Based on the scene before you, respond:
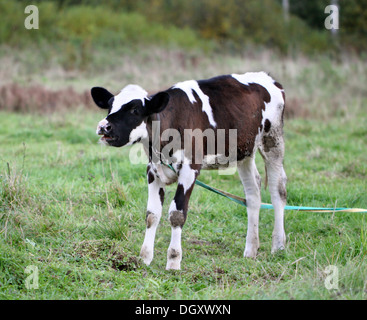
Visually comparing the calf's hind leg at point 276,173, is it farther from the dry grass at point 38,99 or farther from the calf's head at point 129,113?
the dry grass at point 38,99

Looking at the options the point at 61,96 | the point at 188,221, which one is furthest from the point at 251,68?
the point at 188,221

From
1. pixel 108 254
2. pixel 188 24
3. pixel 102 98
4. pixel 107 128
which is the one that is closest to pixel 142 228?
pixel 108 254

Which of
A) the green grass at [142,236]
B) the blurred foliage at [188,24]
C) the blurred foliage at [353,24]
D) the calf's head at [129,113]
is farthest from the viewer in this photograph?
the blurred foliage at [353,24]

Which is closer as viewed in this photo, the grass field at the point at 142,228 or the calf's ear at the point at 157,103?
the grass field at the point at 142,228

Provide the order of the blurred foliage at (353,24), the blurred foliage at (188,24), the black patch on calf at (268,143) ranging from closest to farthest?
1. the black patch on calf at (268,143)
2. the blurred foliage at (188,24)
3. the blurred foliage at (353,24)

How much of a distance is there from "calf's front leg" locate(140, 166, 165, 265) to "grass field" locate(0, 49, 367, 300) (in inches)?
5.8

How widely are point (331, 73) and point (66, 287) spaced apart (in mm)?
15878

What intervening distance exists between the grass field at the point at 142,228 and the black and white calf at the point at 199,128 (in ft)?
1.34

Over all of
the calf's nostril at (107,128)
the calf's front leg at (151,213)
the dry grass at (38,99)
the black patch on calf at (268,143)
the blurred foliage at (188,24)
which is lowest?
the calf's front leg at (151,213)

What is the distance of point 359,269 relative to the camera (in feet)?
15.0

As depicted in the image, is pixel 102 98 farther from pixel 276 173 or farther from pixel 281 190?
pixel 281 190

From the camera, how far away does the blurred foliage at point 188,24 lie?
24.3 metres

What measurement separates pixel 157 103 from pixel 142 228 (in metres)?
1.90

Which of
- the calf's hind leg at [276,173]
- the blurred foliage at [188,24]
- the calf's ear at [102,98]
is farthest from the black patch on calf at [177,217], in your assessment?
the blurred foliage at [188,24]
